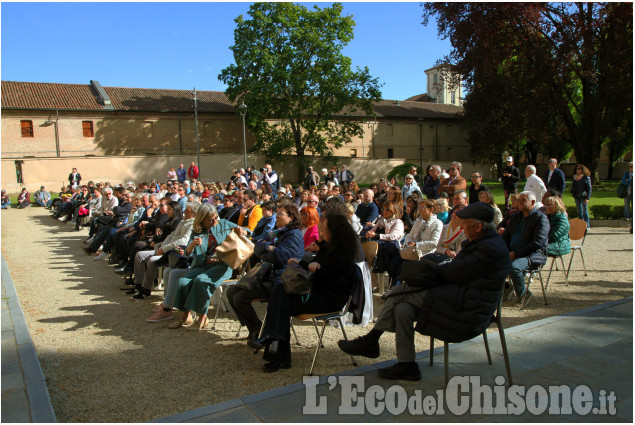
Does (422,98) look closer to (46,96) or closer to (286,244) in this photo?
(46,96)

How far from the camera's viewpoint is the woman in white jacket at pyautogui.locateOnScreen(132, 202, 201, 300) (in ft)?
23.5

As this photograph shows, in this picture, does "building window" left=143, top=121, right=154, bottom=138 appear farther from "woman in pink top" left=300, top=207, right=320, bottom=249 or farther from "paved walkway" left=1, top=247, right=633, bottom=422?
"paved walkway" left=1, top=247, right=633, bottom=422

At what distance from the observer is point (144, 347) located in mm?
5277

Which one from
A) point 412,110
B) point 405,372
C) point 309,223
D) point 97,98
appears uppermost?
point 97,98

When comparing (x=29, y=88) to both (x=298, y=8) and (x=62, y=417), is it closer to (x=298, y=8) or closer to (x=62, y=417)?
(x=298, y=8)

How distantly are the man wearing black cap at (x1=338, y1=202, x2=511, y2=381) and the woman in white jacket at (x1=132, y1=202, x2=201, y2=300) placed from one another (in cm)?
406

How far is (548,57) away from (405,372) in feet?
79.5

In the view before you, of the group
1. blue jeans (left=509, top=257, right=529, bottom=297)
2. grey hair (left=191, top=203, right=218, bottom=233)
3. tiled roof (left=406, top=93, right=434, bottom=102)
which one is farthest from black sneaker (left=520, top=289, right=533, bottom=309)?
tiled roof (left=406, top=93, right=434, bottom=102)

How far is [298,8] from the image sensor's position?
Result: 37.7 metres

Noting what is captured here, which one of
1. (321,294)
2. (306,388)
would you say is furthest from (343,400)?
(321,294)

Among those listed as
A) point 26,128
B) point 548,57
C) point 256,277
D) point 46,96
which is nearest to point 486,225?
point 256,277

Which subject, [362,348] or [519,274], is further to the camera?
[519,274]

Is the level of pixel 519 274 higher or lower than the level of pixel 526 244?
lower

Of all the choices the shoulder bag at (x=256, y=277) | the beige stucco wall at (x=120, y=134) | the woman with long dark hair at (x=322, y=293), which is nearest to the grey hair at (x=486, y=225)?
the woman with long dark hair at (x=322, y=293)
